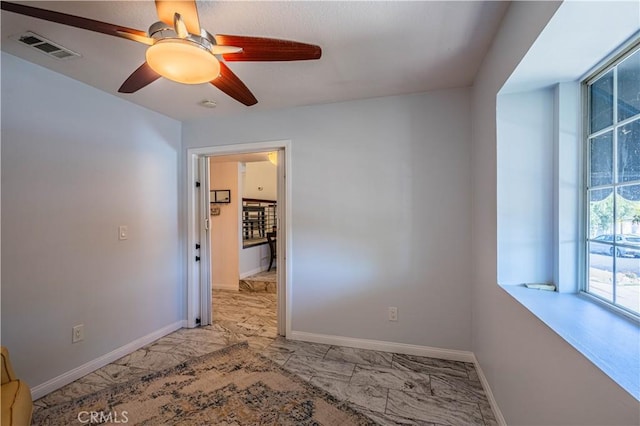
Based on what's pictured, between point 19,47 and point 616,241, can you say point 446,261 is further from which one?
point 19,47

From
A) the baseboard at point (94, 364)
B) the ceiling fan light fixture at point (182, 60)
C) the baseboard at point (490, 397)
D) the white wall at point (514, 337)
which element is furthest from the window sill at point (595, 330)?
the baseboard at point (94, 364)

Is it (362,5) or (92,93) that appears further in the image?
(92,93)

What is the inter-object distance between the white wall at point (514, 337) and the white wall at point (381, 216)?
0.59 ft

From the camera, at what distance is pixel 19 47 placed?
1.83 metres

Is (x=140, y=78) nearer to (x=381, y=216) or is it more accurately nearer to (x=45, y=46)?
(x=45, y=46)

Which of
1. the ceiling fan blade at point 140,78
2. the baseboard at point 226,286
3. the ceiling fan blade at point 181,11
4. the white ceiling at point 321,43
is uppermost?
the white ceiling at point 321,43

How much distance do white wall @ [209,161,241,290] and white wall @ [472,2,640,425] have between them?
375cm

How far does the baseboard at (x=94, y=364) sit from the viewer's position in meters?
2.04

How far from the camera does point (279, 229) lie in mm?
3016

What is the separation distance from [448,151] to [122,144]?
292 centimetres

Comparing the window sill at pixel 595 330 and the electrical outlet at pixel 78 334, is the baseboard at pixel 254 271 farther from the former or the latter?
the window sill at pixel 595 330

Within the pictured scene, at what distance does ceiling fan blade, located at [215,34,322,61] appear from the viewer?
1313mm

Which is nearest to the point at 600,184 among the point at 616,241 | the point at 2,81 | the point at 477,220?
the point at 616,241

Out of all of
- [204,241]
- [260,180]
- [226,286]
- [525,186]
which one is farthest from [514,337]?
[260,180]
